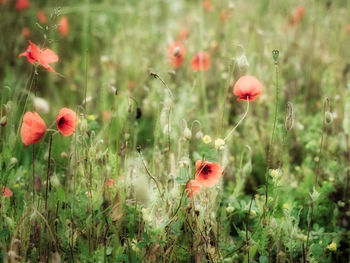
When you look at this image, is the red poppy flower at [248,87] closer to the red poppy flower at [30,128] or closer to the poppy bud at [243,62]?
the poppy bud at [243,62]

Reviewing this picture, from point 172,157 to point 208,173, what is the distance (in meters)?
0.14

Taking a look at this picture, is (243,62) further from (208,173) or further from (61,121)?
(61,121)

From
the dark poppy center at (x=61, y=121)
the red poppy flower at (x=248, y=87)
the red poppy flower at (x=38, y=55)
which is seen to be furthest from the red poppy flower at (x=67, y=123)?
the red poppy flower at (x=248, y=87)

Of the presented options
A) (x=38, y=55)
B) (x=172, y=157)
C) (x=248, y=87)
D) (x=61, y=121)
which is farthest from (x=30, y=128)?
(x=248, y=87)

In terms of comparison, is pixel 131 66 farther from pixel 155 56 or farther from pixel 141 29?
pixel 141 29

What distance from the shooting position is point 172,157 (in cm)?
130

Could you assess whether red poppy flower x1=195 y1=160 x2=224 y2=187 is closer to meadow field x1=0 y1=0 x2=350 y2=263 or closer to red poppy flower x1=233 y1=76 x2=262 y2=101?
meadow field x1=0 y1=0 x2=350 y2=263

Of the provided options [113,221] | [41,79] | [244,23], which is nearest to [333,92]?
[244,23]

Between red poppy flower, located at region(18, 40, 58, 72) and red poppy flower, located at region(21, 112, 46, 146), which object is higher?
red poppy flower, located at region(18, 40, 58, 72)

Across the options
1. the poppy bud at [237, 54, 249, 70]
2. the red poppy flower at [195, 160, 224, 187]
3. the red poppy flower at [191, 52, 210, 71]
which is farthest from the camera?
the red poppy flower at [191, 52, 210, 71]

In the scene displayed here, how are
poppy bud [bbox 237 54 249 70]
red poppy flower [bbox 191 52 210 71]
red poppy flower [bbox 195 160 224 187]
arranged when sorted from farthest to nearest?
1. red poppy flower [bbox 191 52 210 71]
2. poppy bud [bbox 237 54 249 70]
3. red poppy flower [bbox 195 160 224 187]

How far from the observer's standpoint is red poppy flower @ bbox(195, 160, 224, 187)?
1176 mm

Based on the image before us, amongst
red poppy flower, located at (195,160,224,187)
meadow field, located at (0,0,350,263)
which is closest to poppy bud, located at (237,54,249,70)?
meadow field, located at (0,0,350,263)

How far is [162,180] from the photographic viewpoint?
4.77 feet
